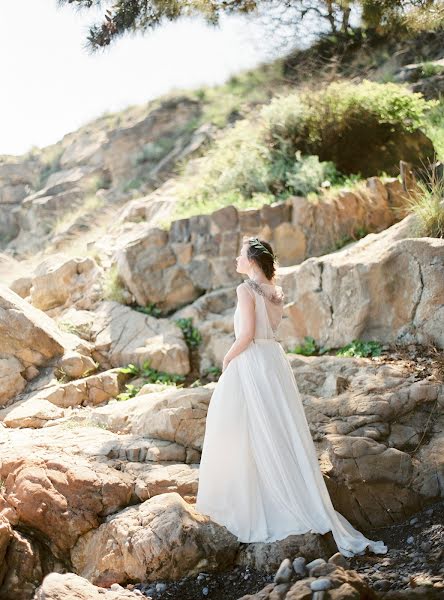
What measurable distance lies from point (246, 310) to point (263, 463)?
127 cm

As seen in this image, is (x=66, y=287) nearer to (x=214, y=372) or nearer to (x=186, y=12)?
(x=214, y=372)

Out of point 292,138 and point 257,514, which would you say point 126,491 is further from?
point 292,138

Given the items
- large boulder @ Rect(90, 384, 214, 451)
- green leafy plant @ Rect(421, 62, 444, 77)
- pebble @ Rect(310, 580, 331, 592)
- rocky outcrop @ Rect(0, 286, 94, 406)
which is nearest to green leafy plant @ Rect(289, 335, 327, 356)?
large boulder @ Rect(90, 384, 214, 451)

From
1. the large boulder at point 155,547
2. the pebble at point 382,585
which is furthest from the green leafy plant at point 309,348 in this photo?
the pebble at point 382,585

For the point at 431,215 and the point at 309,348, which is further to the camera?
the point at 309,348

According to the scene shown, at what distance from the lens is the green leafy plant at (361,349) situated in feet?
26.9

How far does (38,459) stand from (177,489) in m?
1.26

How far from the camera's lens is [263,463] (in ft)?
17.3

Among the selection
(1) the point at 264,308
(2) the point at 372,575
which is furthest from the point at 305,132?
(2) the point at 372,575

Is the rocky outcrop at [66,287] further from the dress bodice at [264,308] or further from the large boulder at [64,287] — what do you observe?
the dress bodice at [264,308]

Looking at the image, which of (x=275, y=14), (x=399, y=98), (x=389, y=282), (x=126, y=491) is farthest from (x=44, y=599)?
(x=275, y=14)

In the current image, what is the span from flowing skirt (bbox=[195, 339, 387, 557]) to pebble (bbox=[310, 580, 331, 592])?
140cm

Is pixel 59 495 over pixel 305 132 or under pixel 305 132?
under

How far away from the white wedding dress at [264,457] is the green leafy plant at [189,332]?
15.1 feet
